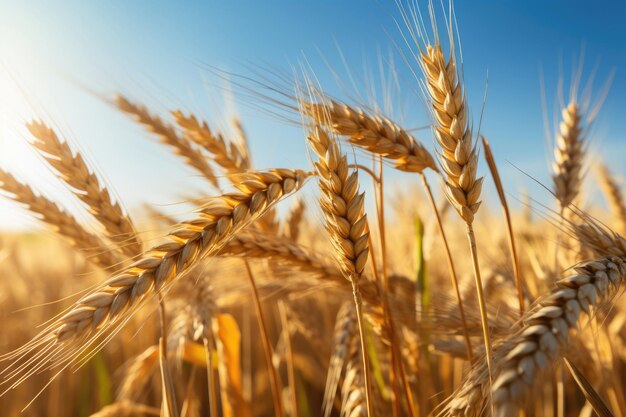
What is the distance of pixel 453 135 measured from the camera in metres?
1.08

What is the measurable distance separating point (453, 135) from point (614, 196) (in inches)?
83.0

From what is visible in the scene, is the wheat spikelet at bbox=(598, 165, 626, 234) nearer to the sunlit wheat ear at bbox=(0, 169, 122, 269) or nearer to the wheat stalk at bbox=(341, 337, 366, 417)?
the wheat stalk at bbox=(341, 337, 366, 417)

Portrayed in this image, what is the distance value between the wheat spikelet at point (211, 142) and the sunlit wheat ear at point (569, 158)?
1.17m

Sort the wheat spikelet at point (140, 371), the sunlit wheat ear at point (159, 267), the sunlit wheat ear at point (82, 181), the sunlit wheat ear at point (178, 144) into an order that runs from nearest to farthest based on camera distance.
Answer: the sunlit wheat ear at point (159, 267), the sunlit wheat ear at point (82, 181), the wheat spikelet at point (140, 371), the sunlit wheat ear at point (178, 144)

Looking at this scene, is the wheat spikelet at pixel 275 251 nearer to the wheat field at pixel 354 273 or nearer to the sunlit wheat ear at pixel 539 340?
the wheat field at pixel 354 273

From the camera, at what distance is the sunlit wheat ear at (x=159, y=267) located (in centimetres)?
87

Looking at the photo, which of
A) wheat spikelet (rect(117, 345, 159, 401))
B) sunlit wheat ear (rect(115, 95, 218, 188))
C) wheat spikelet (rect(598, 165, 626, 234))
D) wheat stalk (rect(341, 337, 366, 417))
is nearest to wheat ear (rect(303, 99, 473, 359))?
wheat stalk (rect(341, 337, 366, 417))

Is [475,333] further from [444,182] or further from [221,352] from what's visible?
[221,352]

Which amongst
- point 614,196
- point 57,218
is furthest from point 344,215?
point 614,196

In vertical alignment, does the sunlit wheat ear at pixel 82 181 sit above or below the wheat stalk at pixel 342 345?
above

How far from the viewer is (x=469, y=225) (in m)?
1.05

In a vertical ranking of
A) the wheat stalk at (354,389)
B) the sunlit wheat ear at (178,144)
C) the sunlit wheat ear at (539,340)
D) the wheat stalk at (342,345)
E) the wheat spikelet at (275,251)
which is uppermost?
the sunlit wheat ear at (178,144)

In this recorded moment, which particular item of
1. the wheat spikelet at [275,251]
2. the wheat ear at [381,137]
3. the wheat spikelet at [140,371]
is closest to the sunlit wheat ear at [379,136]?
the wheat ear at [381,137]

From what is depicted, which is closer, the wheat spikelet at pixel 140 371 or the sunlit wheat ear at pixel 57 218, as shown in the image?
the sunlit wheat ear at pixel 57 218
